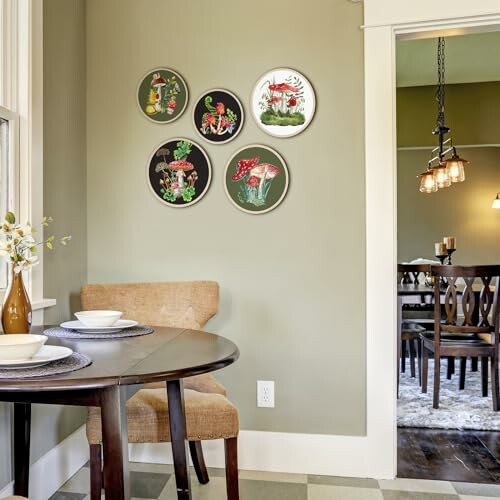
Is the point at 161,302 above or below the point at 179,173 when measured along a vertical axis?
below

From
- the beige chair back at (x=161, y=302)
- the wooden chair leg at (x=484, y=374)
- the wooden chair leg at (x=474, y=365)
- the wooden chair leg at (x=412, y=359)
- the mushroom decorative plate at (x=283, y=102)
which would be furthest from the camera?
the wooden chair leg at (x=474, y=365)

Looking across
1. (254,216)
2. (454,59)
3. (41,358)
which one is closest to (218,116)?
(254,216)

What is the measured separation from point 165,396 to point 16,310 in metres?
0.59

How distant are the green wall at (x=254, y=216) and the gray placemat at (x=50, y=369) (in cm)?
118

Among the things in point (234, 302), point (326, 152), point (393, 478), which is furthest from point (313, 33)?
point (393, 478)

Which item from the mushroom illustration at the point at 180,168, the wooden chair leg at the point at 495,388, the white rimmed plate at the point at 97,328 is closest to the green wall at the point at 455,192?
the wooden chair leg at the point at 495,388

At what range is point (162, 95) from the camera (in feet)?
7.79

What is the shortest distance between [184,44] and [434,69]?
3.90 metres

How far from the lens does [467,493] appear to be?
6.79 feet

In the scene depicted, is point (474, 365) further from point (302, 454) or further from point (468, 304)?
point (302, 454)

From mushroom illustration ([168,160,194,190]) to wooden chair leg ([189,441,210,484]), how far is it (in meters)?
1.18

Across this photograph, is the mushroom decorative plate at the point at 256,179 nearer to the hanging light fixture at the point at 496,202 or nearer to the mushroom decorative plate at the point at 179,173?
the mushroom decorative plate at the point at 179,173

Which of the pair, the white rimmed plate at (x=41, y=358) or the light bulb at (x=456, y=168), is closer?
the white rimmed plate at (x=41, y=358)

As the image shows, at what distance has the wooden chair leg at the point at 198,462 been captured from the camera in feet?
6.94
